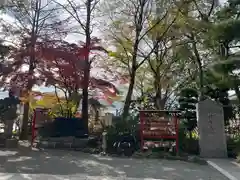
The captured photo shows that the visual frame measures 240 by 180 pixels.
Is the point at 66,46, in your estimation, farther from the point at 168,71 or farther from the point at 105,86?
the point at 168,71

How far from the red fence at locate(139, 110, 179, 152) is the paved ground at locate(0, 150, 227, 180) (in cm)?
109

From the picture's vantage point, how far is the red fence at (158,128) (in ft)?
27.6

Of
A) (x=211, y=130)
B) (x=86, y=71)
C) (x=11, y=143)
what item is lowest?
(x=11, y=143)

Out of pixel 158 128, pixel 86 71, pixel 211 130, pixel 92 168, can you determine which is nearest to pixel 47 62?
pixel 86 71

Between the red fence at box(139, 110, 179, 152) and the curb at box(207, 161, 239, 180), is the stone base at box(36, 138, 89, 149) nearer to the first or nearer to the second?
the red fence at box(139, 110, 179, 152)

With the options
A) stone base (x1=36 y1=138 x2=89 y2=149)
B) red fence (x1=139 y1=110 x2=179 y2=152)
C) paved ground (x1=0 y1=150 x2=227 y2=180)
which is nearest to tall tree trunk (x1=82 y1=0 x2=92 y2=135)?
stone base (x1=36 y1=138 x2=89 y2=149)

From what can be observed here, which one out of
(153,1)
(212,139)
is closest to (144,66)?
(153,1)

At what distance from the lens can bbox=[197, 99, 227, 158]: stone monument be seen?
7.82 m

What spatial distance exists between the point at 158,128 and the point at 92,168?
2891 millimetres

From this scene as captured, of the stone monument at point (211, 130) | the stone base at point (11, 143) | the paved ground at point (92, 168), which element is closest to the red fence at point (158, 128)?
the stone monument at point (211, 130)

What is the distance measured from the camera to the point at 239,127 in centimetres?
899

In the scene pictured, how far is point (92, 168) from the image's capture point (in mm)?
6305

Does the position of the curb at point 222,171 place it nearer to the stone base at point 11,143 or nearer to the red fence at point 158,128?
the red fence at point 158,128

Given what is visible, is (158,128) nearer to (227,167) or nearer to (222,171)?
(227,167)
